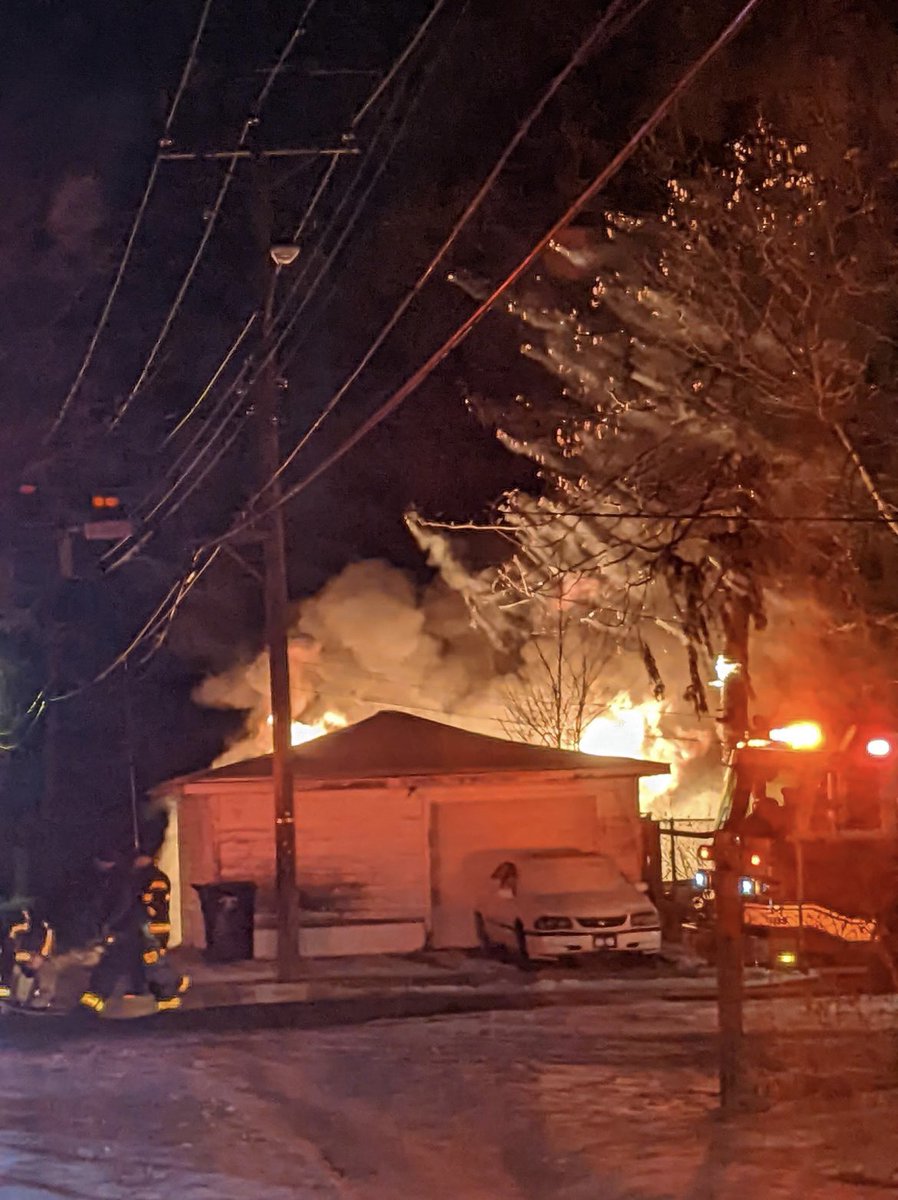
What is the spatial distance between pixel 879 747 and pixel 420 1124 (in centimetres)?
365

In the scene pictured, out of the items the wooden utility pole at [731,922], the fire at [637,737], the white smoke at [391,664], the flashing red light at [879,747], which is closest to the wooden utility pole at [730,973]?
the wooden utility pole at [731,922]

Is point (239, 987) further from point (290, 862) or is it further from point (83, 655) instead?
point (83, 655)

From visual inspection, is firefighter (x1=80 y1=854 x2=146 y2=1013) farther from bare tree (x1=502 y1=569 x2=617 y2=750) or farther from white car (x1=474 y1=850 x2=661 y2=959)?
bare tree (x1=502 y1=569 x2=617 y2=750)

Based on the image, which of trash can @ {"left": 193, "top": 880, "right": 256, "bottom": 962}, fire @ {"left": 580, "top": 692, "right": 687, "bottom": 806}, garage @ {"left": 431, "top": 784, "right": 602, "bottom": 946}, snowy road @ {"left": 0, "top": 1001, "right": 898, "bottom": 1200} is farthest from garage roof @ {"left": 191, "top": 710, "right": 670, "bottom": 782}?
fire @ {"left": 580, "top": 692, "right": 687, "bottom": 806}

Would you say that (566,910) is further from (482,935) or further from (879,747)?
(879,747)

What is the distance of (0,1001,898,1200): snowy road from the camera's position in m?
8.33

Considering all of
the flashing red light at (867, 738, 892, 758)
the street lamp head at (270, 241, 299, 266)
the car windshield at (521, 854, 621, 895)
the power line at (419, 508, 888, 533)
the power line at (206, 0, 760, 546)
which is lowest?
the car windshield at (521, 854, 621, 895)

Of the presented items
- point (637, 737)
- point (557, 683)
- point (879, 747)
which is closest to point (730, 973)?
point (879, 747)

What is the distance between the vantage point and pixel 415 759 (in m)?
23.1

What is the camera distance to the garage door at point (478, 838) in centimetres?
2227

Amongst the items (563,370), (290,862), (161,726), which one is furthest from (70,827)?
(563,370)

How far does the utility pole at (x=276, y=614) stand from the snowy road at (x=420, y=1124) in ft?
18.8

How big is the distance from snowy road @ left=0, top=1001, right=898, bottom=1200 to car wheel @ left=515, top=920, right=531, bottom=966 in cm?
634

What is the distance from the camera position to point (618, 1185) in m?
8.16
